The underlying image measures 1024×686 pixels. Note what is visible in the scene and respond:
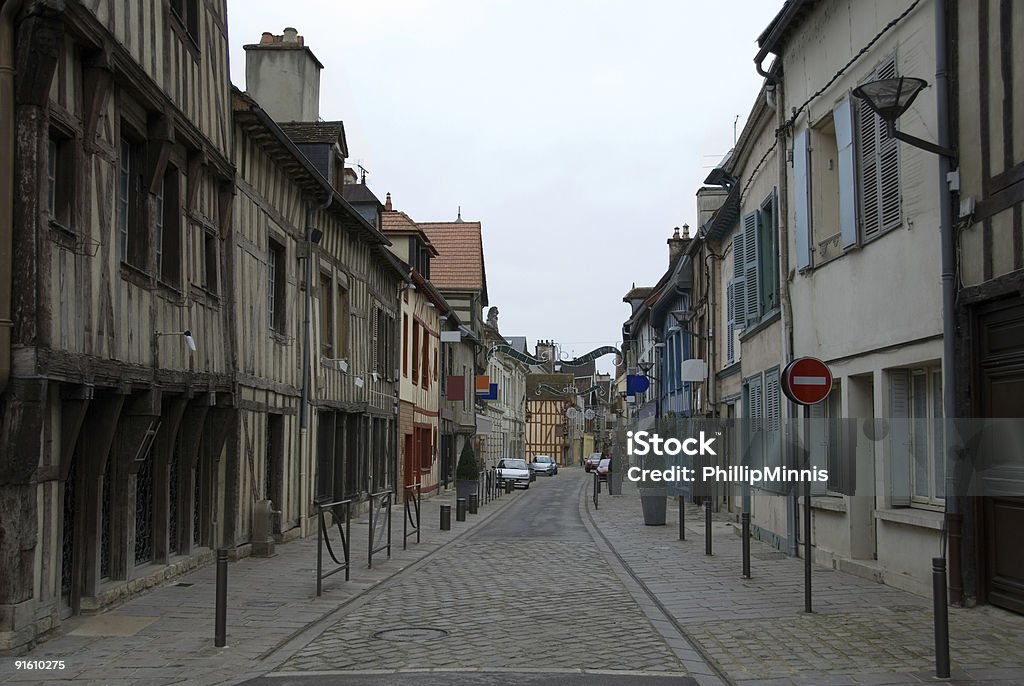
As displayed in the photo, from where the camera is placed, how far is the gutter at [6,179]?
8.12 m

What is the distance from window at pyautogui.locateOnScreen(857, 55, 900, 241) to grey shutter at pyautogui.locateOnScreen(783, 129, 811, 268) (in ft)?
5.99

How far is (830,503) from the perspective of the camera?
1355 centimetres

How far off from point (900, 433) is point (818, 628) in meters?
3.39

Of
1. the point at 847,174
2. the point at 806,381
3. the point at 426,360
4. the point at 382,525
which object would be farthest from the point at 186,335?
the point at 426,360

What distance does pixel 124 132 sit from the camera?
11.0 meters

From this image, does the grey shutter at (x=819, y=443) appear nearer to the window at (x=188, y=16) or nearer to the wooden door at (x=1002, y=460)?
the wooden door at (x=1002, y=460)

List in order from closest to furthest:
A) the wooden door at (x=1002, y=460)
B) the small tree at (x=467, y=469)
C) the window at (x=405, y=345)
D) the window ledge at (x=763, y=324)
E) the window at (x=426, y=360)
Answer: the wooden door at (x=1002, y=460), the window ledge at (x=763, y=324), the window at (x=405, y=345), the small tree at (x=467, y=469), the window at (x=426, y=360)

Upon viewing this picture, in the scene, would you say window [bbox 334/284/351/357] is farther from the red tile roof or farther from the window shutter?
the red tile roof

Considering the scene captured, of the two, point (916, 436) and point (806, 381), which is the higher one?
point (806, 381)

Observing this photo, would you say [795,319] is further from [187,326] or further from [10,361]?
[10,361]

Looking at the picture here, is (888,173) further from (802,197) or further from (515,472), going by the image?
(515,472)

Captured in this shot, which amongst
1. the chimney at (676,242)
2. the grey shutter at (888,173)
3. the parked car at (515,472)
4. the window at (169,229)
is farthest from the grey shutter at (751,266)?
the parked car at (515,472)

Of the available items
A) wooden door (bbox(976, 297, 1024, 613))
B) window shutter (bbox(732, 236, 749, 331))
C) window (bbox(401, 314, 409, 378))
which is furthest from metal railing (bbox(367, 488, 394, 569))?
window (bbox(401, 314, 409, 378))

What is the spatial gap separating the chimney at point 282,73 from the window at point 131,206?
10.7 metres
